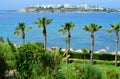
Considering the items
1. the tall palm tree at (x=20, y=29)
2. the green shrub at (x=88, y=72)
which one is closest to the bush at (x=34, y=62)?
the green shrub at (x=88, y=72)

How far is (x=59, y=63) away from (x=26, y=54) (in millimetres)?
2861

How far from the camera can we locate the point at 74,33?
136750 millimetres

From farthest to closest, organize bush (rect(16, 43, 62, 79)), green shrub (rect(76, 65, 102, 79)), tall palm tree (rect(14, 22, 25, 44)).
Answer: tall palm tree (rect(14, 22, 25, 44)), bush (rect(16, 43, 62, 79)), green shrub (rect(76, 65, 102, 79))

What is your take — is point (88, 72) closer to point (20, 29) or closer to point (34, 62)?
point (34, 62)

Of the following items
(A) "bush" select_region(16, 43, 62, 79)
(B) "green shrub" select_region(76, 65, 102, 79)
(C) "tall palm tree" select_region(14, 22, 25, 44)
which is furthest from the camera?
(C) "tall palm tree" select_region(14, 22, 25, 44)

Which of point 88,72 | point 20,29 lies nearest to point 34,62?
point 88,72

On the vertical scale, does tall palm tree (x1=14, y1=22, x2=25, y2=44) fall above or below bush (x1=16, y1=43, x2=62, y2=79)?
below

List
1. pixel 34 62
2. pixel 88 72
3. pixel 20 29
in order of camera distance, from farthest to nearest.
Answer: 1. pixel 20 29
2. pixel 34 62
3. pixel 88 72

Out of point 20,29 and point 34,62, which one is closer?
point 34,62

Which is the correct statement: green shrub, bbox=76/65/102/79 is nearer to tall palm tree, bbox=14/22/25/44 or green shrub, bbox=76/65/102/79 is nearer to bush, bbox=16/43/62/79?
bush, bbox=16/43/62/79

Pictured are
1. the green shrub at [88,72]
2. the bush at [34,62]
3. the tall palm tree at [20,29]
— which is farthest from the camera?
the tall palm tree at [20,29]

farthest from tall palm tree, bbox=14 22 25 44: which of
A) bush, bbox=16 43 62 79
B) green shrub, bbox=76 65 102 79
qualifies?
green shrub, bbox=76 65 102 79

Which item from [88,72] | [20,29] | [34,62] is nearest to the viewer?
→ [88,72]

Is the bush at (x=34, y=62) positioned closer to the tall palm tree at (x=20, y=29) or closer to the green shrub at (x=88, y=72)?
the green shrub at (x=88, y=72)
